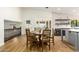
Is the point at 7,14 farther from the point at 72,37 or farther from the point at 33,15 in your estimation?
the point at 72,37

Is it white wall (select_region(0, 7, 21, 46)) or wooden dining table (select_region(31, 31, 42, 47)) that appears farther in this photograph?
wooden dining table (select_region(31, 31, 42, 47))

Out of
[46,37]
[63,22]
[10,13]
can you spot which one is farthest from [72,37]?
[10,13]

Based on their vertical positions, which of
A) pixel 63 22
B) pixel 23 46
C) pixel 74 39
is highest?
A: pixel 63 22

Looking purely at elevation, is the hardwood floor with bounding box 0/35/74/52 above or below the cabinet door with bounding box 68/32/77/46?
below

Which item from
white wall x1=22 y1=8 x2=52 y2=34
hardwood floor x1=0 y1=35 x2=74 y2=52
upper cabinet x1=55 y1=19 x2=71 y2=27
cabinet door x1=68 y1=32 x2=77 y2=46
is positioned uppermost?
white wall x1=22 y1=8 x2=52 y2=34

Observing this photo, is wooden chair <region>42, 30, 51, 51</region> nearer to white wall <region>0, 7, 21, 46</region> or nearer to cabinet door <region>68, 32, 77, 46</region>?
cabinet door <region>68, 32, 77, 46</region>

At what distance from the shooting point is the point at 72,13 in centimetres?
364

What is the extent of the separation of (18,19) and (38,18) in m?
0.55

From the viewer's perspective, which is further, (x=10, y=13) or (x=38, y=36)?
(x=38, y=36)

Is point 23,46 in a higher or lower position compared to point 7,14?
lower

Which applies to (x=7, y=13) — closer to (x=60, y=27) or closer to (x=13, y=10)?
(x=13, y=10)

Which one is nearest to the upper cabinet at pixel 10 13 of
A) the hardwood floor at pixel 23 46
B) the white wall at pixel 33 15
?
the white wall at pixel 33 15

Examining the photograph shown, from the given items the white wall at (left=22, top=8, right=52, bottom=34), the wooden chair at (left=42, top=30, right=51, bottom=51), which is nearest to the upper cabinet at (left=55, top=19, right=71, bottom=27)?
the white wall at (left=22, top=8, right=52, bottom=34)
